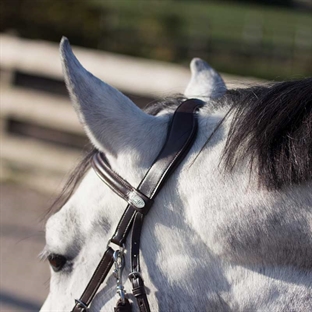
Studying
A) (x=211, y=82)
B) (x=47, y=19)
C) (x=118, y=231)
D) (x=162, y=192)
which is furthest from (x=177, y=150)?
(x=47, y=19)

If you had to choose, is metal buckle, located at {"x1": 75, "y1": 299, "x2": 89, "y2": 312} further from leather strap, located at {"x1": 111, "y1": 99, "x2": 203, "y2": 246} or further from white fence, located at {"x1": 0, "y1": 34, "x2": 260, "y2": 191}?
white fence, located at {"x1": 0, "y1": 34, "x2": 260, "y2": 191}

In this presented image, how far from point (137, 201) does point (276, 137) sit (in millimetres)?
363

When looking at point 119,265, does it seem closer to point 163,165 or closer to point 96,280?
point 96,280

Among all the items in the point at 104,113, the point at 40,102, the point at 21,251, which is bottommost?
the point at 21,251

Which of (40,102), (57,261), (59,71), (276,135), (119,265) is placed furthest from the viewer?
(40,102)

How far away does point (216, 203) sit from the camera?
1340mm

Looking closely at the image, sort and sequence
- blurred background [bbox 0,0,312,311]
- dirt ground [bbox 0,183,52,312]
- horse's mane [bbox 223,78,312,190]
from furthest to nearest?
blurred background [bbox 0,0,312,311], dirt ground [bbox 0,183,52,312], horse's mane [bbox 223,78,312,190]

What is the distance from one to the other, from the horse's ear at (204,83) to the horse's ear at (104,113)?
39 cm

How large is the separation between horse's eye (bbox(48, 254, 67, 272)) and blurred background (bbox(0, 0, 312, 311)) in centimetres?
54

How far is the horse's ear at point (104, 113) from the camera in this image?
1368 millimetres

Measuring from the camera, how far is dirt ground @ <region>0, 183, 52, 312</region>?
3906 millimetres

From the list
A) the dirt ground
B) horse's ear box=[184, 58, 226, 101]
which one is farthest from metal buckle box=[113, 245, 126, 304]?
the dirt ground

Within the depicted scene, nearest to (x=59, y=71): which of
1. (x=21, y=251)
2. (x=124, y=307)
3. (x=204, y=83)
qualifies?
(x=21, y=251)

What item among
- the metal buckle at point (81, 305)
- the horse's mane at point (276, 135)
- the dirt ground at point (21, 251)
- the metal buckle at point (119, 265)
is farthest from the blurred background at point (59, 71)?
the metal buckle at point (119, 265)
